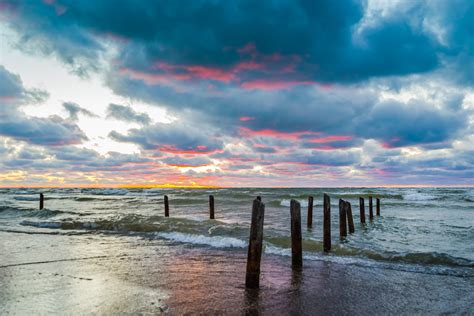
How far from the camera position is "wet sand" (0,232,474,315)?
6.33 meters

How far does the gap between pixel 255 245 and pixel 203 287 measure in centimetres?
153

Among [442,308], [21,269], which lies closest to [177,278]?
[21,269]

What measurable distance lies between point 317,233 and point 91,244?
34.6ft

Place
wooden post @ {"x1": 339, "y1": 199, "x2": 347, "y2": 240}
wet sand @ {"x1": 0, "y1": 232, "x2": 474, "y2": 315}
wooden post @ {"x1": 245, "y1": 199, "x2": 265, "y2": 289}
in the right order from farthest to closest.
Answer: wooden post @ {"x1": 339, "y1": 199, "x2": 347, "y2": 240}
wooden post @ {"x1": 245, "y1": 199, "x2": 265, "y2": 289}
wet sand @ {"x1": 0, "y1": 232, "x2": 474, "y2": 315}

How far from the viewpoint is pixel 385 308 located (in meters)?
6.52

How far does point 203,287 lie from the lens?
754cm

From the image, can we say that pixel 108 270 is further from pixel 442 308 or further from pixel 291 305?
pixel 442 308

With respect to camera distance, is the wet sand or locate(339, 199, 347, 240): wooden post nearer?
the wet sand

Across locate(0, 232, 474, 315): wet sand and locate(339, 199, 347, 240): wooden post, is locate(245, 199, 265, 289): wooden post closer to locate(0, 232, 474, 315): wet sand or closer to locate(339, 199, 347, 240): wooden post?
locate(0, 232, 474, 315): wet sand

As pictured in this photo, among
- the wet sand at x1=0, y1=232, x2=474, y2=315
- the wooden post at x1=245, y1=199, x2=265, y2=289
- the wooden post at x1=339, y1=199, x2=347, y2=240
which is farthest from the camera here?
the wooden post at x1=339, y1=199, x2=347, y2=240

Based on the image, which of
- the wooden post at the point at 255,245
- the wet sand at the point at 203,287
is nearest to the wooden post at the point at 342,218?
the wet sand at the point at 203,287

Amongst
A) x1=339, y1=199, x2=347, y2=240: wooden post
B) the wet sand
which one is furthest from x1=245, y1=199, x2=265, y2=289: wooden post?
x1=339, y1=199, x2=347, y2=240: wooden post

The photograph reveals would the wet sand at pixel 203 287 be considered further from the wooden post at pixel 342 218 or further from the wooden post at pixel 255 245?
the wooden post at pixel 342 218

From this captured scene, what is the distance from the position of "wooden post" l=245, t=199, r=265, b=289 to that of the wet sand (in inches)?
10.6
